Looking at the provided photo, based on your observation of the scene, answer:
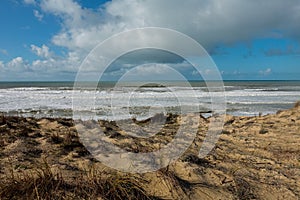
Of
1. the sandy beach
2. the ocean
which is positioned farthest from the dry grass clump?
the ocean

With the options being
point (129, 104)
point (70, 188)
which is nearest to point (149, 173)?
point (70, 188)

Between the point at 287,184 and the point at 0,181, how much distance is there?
368cm

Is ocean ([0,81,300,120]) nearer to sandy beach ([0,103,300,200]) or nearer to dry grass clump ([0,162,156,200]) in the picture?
sandy beach ([0,103,300,200])

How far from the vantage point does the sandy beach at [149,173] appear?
10.5ft

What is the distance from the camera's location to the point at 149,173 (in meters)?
3.85

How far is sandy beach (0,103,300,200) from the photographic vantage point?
3.20 m

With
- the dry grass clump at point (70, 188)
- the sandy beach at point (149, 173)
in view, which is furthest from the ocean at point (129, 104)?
the dry grass clump at point (70, 188)

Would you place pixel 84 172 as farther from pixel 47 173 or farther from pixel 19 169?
pixel 19 169

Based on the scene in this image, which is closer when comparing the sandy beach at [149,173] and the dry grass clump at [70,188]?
the dry grass clump at [70,188]

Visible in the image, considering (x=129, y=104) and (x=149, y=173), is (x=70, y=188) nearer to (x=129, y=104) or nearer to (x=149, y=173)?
(x=149, y=173)

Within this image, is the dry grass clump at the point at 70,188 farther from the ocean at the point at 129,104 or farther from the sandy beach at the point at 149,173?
the ocean at the point at 129,104

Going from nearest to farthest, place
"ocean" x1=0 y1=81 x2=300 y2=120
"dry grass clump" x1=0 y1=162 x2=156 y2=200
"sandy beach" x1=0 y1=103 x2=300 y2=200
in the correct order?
"dry grass clump" x1=0 y1=162 x2=156 y2=200 → "sandy beach" x1=0 y1=103 x2=300 y2=200 → "ocean" x1=0 y1=81 x2=300 y2=120

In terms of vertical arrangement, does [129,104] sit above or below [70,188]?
below

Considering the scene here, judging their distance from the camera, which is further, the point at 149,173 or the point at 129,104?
the point at 129,104
